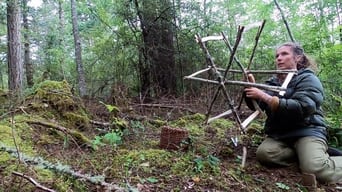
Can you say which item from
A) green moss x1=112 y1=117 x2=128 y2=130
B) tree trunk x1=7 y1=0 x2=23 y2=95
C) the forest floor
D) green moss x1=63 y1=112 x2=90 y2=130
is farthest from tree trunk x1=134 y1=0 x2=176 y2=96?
tree trunk x1=7 y1=0 x2=23 y2=95

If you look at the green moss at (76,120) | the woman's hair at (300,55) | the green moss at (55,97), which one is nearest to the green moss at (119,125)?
the green moss at (76,120)

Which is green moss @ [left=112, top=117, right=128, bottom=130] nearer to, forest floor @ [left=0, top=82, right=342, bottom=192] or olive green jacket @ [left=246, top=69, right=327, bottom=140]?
forest floor @ [left=0, top=82, right=342, bottom=192]

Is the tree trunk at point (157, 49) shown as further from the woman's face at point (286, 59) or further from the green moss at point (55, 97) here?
the woman's face at point (286, 59)

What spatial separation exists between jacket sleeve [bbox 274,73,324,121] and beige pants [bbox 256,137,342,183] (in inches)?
12.3

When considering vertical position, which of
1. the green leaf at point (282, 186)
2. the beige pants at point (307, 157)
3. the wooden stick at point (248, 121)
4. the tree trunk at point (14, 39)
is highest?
the tree trunk at point (14, 39)

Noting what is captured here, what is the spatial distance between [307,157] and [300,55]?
1180mm

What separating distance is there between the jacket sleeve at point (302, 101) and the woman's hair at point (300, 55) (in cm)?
36

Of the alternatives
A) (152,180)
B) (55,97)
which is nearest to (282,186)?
(152,180)

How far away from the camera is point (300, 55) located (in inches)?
145

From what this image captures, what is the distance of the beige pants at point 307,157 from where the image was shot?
3207 millimetres

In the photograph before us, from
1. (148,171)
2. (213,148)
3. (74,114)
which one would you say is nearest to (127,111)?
(74,114)

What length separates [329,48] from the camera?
5.79 meters

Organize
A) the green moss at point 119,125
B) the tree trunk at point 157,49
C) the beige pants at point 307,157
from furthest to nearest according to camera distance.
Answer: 1. the tree trunk at point 157,49
2. the green moss at point 119,125
3. the beige pants at point 307,157

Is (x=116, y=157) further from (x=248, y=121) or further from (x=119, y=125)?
(x=248, y=121)
